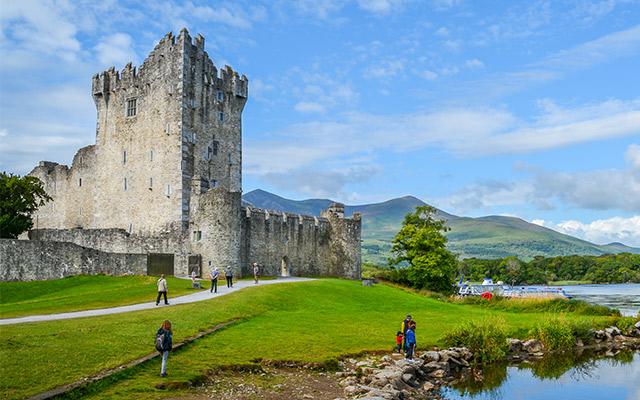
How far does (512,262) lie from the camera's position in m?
139

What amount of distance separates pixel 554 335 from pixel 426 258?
98.7 feet

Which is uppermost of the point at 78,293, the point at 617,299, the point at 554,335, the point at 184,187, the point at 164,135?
the point at 164,135

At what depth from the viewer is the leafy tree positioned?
48.2 meters

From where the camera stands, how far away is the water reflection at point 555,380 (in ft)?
65.9

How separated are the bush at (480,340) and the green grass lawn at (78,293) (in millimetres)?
16339

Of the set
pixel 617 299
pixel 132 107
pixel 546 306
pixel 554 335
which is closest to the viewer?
pixel 554 335

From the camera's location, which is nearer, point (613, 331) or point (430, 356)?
point (430, 356)

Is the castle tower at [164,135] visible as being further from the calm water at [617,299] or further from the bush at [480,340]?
the calm water at [617,299]

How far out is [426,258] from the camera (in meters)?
58.0

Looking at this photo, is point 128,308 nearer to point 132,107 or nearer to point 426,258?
point 132,107

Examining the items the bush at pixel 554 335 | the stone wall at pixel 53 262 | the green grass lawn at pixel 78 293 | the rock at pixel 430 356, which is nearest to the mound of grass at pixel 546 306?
the bush at pixel 554 335

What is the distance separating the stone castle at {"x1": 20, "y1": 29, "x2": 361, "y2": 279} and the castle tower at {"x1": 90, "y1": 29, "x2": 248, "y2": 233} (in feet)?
0.33

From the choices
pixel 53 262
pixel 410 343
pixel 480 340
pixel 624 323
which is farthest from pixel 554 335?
pixel 53 262

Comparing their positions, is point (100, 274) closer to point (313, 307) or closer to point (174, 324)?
point (313, 307)
